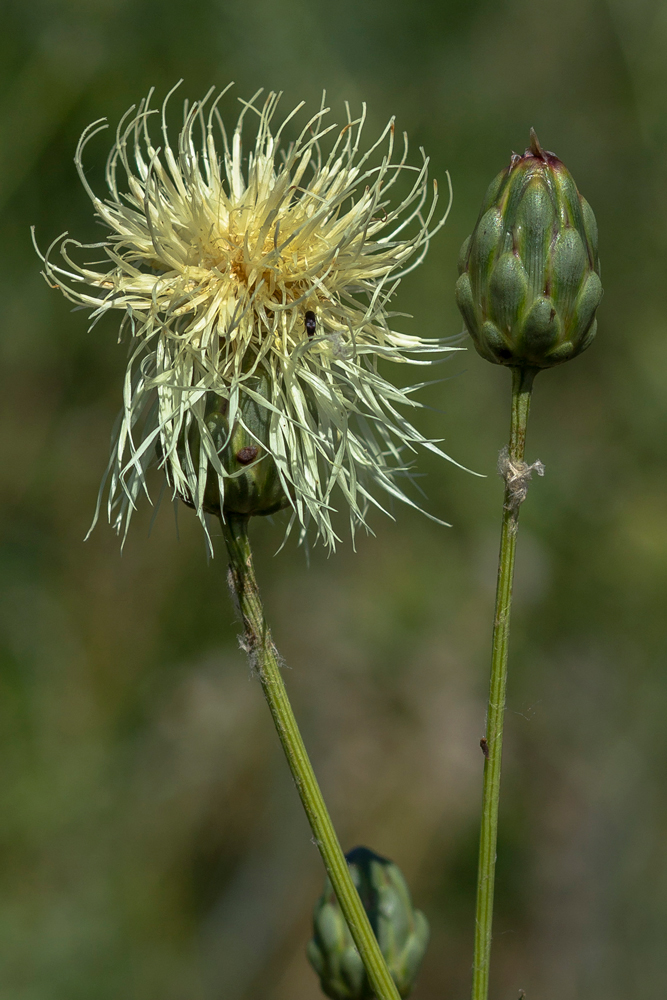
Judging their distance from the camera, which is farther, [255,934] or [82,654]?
[82,654]

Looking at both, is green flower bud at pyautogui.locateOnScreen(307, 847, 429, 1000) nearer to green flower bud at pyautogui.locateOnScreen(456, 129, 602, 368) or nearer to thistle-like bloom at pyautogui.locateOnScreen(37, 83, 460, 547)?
thistle-like bloom at pyautogui.locateOnScreen(37, 83, 460, 547)

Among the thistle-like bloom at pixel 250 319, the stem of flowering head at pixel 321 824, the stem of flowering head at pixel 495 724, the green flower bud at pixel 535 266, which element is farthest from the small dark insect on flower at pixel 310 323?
the stem of flowering head at pixel 321 824

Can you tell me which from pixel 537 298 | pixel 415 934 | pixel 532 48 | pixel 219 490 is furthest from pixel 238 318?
pixel 532 48

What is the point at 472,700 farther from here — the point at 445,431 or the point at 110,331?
the point at 110,331

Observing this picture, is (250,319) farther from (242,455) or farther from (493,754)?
(493,754)

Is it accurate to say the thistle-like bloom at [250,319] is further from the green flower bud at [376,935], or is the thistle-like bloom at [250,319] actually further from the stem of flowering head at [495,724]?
the green flower bud at [376,935]

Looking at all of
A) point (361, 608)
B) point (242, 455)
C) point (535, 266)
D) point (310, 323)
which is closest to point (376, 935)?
point (242, 455)
